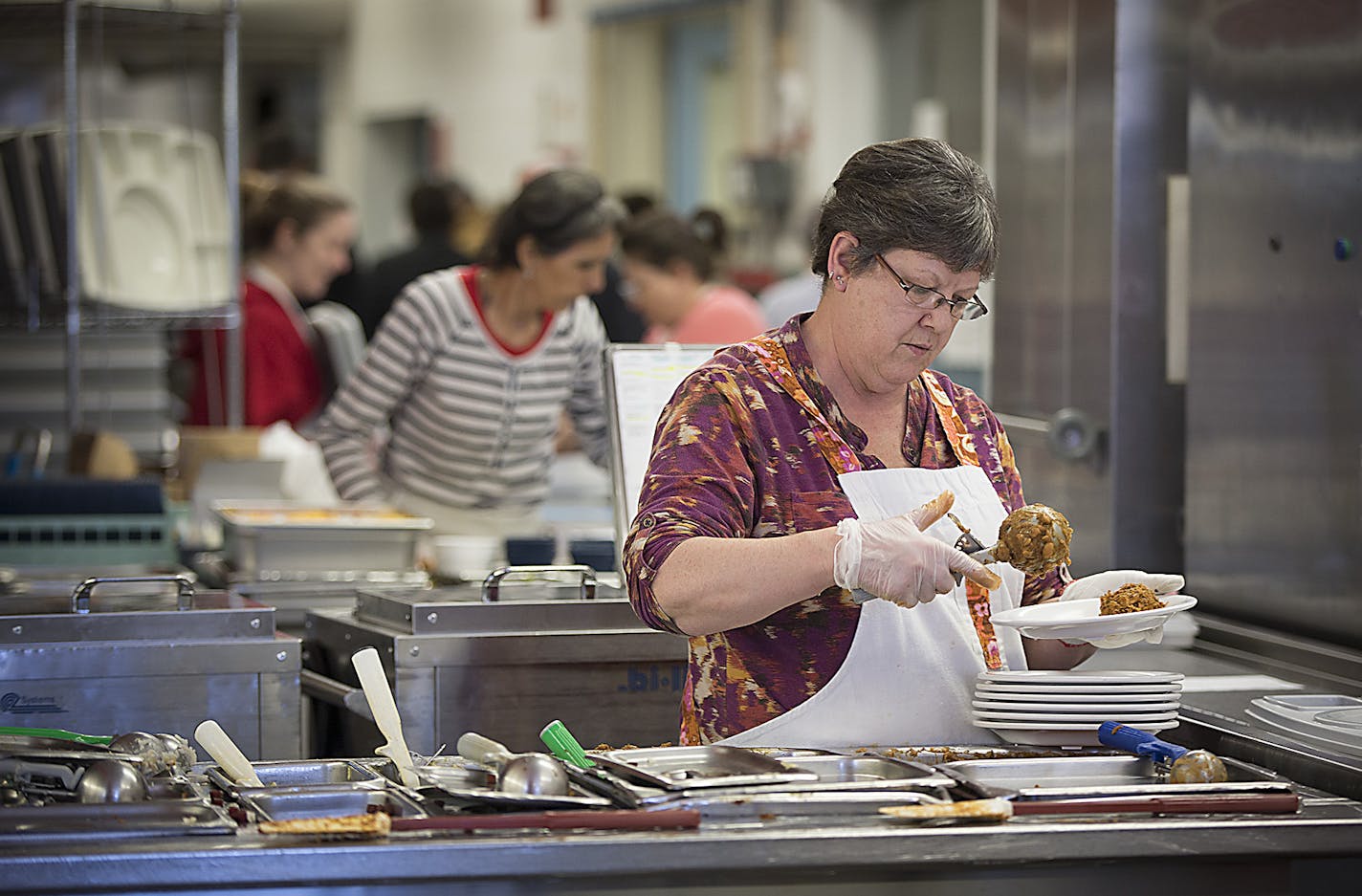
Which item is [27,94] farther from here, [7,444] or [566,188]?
[566,188]

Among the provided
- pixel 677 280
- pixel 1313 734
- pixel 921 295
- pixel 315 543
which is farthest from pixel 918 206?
pixel 677 280

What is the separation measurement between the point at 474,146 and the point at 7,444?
23.6ft

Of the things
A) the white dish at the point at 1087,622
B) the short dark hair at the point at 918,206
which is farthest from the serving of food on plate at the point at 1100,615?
the short dark hair at the point at 918,206

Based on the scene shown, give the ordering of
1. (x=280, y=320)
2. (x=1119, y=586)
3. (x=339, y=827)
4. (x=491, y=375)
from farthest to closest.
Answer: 1. (x=280, y=320)
2. (x=491, y=375)
3. (x=1119, y=586)
4. (x=339, y=827)

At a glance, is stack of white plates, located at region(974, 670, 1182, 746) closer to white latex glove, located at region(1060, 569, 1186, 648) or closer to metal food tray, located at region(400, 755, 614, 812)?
white latex glove, located at region(1060, 569, 1186, 648)

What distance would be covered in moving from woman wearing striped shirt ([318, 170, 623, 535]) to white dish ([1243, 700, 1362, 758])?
6.68ft

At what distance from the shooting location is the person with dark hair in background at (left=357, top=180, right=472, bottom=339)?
22.9ft

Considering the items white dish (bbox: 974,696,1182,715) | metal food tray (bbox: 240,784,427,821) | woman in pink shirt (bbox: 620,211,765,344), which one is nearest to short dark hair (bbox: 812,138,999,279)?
white dish (bbox: 974,696,1182,715)

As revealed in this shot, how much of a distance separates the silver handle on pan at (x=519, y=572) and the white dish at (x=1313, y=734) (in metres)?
1.12

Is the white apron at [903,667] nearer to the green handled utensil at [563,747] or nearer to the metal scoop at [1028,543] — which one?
the metal scoop at [1028,543]

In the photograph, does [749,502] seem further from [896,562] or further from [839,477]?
[896,562]

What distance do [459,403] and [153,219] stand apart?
1251 millimetres

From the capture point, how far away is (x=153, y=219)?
4887 millimetres

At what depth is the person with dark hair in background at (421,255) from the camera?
6.98m
